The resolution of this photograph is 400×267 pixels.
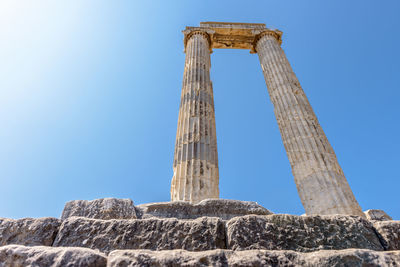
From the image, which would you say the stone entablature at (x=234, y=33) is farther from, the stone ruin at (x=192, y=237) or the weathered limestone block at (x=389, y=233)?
the weathered limestone block at (x=389, y=233)

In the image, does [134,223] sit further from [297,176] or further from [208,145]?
[297,176]

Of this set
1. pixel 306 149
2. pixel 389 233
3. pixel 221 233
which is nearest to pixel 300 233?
pixel 221 233

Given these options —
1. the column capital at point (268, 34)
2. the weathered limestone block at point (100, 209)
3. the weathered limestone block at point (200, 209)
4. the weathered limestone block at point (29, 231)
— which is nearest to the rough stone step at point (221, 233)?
the weathered limestone block at point (29, 231)

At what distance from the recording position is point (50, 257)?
2.20 m

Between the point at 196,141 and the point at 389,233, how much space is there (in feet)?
19.4

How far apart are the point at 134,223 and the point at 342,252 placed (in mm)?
2065

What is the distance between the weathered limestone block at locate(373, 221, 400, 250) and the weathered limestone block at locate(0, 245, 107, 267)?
286 cm

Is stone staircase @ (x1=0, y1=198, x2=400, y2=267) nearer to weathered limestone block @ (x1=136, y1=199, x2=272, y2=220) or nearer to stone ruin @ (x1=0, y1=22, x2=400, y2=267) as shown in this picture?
stone ruin @ (x1=0, y1=22, x2=400, y2=267)

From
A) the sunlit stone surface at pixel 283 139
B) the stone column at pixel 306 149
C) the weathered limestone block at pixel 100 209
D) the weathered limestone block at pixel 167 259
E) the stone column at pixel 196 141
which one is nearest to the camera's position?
the weathered limestone block at pixel 167 259

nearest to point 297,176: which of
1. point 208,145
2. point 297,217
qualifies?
point 208,145

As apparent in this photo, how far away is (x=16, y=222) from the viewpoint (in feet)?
9.92

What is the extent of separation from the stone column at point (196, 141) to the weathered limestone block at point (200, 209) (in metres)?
2.64

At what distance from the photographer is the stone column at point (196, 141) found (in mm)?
7016

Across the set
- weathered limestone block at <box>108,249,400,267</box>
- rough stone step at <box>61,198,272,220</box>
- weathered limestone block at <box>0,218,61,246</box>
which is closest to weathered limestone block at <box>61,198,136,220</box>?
rough stone step at <box>61,198,272,220</box>
